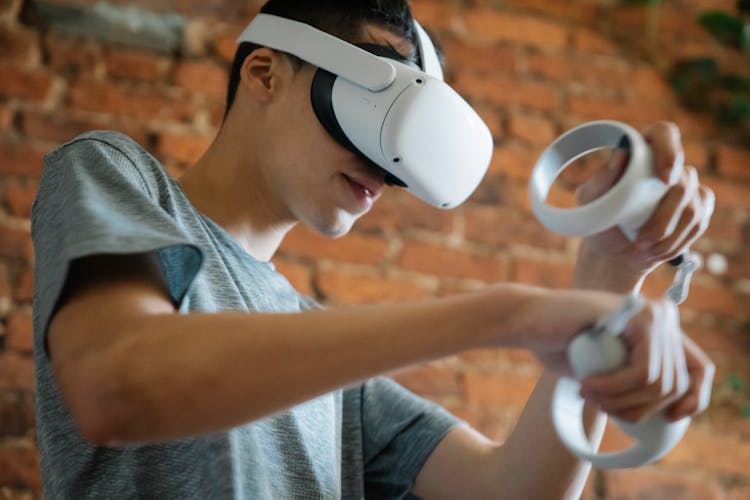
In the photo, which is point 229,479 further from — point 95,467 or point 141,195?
point 141,195

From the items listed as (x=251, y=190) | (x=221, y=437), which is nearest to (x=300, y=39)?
(x=251, y=190)

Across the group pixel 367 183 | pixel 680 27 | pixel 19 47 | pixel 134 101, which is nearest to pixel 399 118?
pixel 367 183

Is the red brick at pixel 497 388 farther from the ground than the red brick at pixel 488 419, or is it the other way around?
the red brick at pixel 497 388

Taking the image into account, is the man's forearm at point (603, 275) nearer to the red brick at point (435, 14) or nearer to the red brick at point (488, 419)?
the red brick at point (488, 419)

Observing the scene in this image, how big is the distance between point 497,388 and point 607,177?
0.75 metres

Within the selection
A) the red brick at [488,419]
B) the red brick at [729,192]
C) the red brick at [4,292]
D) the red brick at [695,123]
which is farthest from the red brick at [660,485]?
the red brick at [4,292]

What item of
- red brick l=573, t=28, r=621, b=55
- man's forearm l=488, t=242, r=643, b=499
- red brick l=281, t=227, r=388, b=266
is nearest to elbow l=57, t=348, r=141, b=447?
man's forearm l=488, t=242, r=643, b=499

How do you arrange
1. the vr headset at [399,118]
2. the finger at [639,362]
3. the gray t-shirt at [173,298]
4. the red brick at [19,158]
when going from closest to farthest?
the finger at [639,362]
the gray t-shirt at [173,298]
the vr headset at [399,118]
the red brick at [19,158]

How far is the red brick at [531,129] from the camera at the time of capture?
5.00 feet

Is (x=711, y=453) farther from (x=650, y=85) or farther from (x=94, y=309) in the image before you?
(x=94, y=309)

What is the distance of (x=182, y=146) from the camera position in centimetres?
135

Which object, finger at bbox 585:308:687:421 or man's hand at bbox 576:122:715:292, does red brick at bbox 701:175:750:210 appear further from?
finger at bbox 585:308:687:421

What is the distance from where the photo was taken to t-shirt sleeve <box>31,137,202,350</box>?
0.61m

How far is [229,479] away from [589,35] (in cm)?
117
